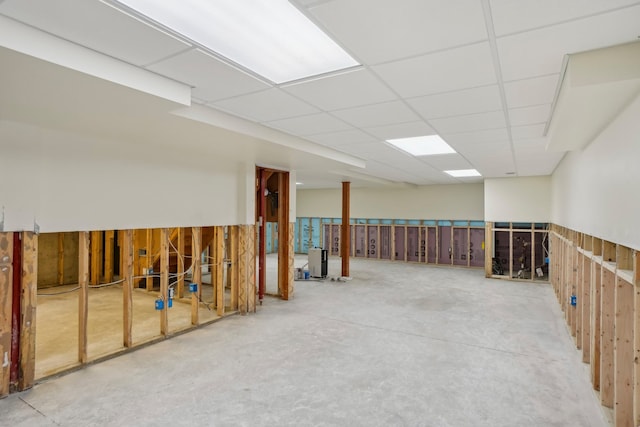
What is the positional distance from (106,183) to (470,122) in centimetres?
394

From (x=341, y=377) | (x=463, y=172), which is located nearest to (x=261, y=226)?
(x=341, y=377)

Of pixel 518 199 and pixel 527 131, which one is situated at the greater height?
pixel 527 131

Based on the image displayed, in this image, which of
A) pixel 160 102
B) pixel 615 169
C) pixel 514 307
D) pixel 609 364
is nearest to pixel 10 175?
pixel 160 102

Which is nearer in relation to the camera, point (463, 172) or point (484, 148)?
point (484, 148)

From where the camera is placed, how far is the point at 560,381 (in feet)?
11.1

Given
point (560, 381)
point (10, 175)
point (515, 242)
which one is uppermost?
point (10, 175)

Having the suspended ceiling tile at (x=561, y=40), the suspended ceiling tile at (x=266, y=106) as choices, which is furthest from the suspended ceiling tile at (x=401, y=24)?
the suspended ceiling tile at (x=266, y=106)

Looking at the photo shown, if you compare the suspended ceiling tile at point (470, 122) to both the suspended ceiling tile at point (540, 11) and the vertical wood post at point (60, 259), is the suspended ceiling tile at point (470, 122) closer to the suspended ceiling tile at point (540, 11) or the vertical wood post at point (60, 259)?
the suspended ceiling tile at point (540, 11)

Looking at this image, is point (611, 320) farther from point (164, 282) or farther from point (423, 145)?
point (164, 282)

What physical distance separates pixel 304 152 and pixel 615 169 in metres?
3.26

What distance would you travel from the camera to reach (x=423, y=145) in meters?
4.85

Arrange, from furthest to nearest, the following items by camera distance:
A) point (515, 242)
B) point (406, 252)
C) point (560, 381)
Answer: point (406, 252)
point (515, 242)
point (560, 381)

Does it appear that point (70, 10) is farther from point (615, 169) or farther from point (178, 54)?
point (615, 169)

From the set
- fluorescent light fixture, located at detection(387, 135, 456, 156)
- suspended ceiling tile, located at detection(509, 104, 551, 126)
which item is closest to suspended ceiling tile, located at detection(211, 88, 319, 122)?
fluorescent light fixture, located at detection(387, 135, 456, 156)
